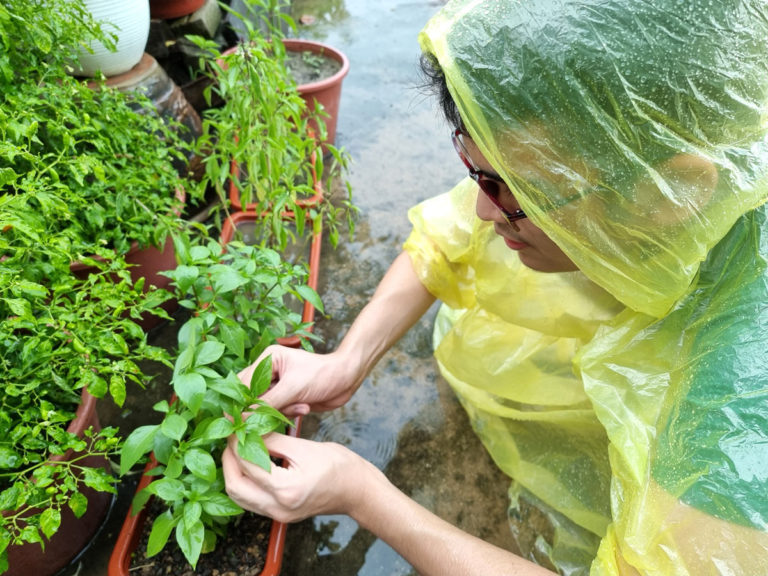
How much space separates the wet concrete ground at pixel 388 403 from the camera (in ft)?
4.70

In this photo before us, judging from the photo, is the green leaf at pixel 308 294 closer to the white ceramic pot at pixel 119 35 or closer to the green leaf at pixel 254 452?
the green leaf at pixel 254 452

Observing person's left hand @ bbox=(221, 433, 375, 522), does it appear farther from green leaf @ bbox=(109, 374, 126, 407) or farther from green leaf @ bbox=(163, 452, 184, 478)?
green leaf @ bbox=(109, 374, 126, 407)

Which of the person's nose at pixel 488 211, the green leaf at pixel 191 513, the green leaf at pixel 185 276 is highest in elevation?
the person's nose at pixel 488 211

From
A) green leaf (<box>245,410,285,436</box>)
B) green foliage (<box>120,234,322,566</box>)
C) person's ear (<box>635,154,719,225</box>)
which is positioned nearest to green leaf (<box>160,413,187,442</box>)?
green foliage (<box>120,234,322,566</box>)

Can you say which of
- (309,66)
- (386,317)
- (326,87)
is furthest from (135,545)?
(309,66)

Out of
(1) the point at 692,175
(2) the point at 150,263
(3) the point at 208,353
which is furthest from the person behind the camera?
(2) the point at 150,263

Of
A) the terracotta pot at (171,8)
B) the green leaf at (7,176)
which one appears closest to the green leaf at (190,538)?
the green leaf at (7,176)

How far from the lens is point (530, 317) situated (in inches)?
50.8

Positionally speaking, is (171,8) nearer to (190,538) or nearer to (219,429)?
(219,429)

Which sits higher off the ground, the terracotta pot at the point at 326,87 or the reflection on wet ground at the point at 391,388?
the terracotta pot at the point at 326,87

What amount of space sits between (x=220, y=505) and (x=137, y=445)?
0.18 m

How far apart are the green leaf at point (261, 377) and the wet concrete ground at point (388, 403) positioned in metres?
0.57

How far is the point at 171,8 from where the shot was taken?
2.54 metres

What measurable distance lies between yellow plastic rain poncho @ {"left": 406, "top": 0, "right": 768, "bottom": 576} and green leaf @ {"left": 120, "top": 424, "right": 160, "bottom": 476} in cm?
72
